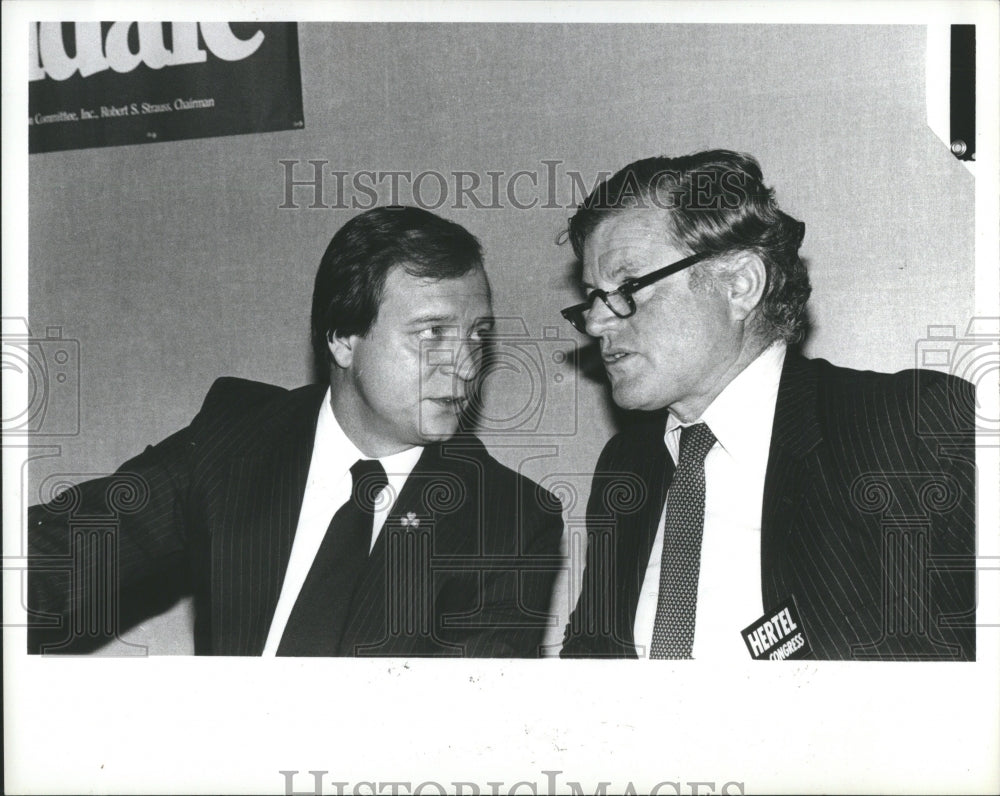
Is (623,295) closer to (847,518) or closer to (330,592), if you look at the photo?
(847,518)

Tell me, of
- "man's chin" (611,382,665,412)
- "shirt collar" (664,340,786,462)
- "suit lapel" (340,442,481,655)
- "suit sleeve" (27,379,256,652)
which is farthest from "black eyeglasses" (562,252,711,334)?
"suit sleeve" (27,379,256,652)

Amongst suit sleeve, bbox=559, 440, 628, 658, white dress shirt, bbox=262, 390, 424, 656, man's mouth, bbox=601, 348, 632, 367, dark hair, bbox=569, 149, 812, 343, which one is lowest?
suit sleeve, bbox=559, 440, 628, 658

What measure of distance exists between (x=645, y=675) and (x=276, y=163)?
51.7 inches

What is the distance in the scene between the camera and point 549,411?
6.75ft

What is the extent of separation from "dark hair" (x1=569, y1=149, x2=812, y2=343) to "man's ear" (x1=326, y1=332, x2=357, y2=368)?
51 centimetres

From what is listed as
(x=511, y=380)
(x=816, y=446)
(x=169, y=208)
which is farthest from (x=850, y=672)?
(x=169, y=208)

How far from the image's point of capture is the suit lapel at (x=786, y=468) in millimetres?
Result: 1985

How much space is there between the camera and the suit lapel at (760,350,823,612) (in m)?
1.99

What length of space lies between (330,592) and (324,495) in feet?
0.66

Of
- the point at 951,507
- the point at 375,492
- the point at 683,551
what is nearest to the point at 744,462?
the point at 683,551

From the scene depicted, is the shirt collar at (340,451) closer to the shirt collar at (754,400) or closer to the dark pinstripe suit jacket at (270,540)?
the dark pinstripe suit jacket at (270,540)

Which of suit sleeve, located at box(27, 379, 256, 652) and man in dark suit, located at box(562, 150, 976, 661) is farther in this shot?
suit sleeve, located at box(27, 379, 256, 652)

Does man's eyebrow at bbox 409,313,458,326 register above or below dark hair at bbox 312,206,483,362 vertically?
below

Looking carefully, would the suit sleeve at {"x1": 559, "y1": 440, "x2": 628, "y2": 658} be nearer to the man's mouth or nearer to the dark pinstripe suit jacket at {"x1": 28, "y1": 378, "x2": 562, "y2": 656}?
the dark pinstripe suit jacket at {"x1": 28, "y1": 378, "x2": 562, "y2": 656}
